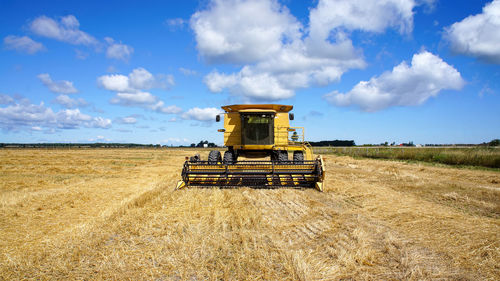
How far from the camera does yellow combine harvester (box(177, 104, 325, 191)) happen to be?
31.7 feet

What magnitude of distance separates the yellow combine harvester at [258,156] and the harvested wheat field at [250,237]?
1.26m

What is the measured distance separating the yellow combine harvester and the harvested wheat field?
49.7 inches

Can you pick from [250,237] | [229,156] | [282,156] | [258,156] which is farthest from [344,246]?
[258,156]

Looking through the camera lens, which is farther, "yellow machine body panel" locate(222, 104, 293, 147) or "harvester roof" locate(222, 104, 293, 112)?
"harvester roof" locate(222, 104, 293, 112)

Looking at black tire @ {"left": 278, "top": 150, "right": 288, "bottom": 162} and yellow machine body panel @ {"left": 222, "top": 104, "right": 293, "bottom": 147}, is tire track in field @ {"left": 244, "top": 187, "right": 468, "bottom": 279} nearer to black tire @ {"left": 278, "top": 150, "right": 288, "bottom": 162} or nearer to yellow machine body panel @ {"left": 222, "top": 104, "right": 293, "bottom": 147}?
black tire @ {"left": 278, "top": 150, "right": 288, "bottom": 162}

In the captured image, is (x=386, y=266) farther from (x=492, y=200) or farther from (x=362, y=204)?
(x=492, y=200)

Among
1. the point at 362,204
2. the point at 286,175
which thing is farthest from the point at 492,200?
the point at 286,175

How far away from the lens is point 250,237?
4.73 metres

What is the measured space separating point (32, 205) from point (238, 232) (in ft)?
19.9

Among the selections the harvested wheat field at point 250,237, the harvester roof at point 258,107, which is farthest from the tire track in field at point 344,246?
the harvester roof at point 258,107

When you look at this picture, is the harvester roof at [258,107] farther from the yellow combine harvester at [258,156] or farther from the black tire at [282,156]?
the black tire at [282,156]

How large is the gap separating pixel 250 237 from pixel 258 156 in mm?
9145

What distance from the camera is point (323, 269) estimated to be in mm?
3633

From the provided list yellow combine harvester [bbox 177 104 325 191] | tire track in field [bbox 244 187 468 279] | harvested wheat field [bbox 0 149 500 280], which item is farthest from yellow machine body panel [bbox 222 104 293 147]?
tire track in field [bbox 244 187 468 279]
